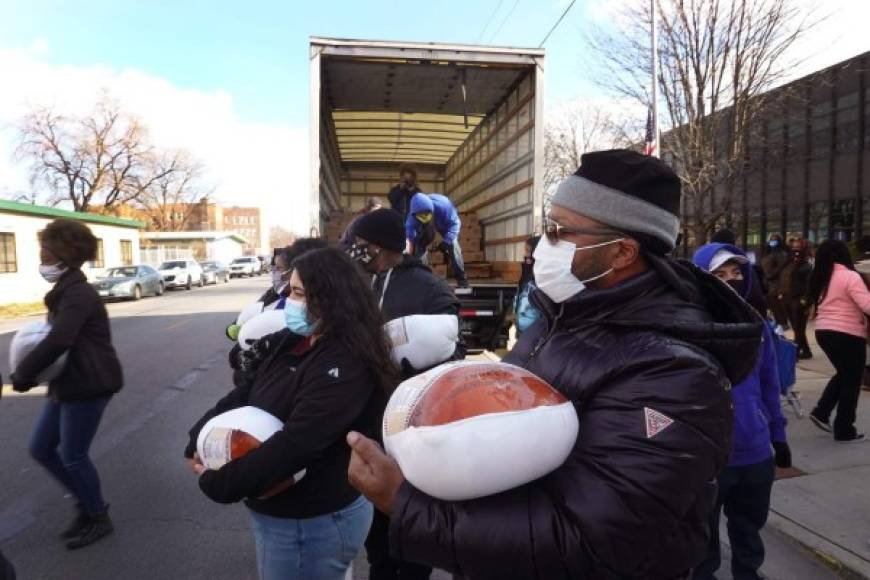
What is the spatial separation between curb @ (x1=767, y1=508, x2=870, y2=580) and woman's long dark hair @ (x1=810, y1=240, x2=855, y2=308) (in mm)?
2318

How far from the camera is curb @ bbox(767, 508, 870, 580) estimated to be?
320 cm

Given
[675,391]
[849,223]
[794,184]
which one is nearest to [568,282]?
[675,391]

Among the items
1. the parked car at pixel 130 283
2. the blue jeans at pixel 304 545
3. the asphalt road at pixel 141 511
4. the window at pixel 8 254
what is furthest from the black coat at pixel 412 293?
the window at pixel 8 254

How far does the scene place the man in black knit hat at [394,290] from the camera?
9.03 ft

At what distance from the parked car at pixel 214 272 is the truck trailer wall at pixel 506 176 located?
89.6 feet

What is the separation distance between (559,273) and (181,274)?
30.8 metres

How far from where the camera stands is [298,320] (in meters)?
2.18

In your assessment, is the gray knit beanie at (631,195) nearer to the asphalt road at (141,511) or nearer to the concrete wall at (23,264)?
the asphalt road at (141,511)

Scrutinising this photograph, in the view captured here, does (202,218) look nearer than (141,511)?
No

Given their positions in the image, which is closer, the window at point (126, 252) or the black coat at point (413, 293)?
the black coat at point (413, 293)

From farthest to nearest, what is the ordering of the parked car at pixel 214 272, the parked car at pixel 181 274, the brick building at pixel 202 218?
the brick building at pixel 202 218 → the parked car at pixel 214 272 → the parked car at pixel 181 274

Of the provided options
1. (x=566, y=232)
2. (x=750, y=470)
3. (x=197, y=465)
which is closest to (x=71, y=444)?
(x=197, y=465)

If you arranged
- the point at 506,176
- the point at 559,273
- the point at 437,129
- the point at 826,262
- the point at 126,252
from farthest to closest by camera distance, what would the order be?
the point at 126,252 < the point at 437,129 < the point at 506,176 < the point at 826,262 < the point at 559,273

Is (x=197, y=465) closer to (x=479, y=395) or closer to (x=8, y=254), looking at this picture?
(x=479, y=395)
